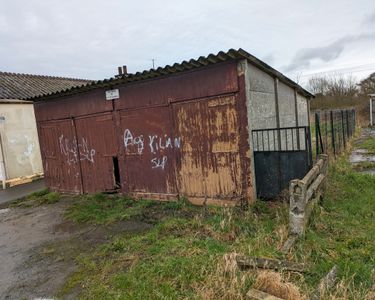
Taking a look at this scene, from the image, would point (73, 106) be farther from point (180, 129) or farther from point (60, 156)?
point (180, 129)

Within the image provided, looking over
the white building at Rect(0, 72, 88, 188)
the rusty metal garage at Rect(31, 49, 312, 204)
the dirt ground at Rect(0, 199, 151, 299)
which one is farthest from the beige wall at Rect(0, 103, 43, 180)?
the dirt ground at Rect(0, 199, 151, 299)

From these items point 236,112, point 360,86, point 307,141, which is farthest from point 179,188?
point 360,86

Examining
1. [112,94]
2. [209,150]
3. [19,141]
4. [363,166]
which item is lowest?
[363,166]

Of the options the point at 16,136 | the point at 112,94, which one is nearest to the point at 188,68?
the point at 112,94

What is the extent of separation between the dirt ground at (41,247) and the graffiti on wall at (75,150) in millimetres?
1658

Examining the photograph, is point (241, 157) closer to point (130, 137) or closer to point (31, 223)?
point (130, 137)

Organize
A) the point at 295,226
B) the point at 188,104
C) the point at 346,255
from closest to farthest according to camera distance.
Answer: the point at 346,255 → the point at 295,226 → the point at 188,104

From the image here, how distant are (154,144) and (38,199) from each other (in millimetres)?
4701

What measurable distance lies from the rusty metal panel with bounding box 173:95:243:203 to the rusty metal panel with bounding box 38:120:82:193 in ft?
12.9

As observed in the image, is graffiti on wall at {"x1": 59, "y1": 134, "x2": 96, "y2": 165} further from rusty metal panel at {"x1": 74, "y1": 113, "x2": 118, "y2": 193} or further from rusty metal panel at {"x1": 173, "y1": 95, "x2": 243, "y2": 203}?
rusty metal panel at {"x1": 173, "y1": 95, "x2": 243, "y2": 203}

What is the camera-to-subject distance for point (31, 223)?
7105 mm

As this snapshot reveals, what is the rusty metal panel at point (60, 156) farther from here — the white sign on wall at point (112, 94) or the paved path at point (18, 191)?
the white sign on wall at point (112, 94)

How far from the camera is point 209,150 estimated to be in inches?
259

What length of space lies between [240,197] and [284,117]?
330 centimetres
